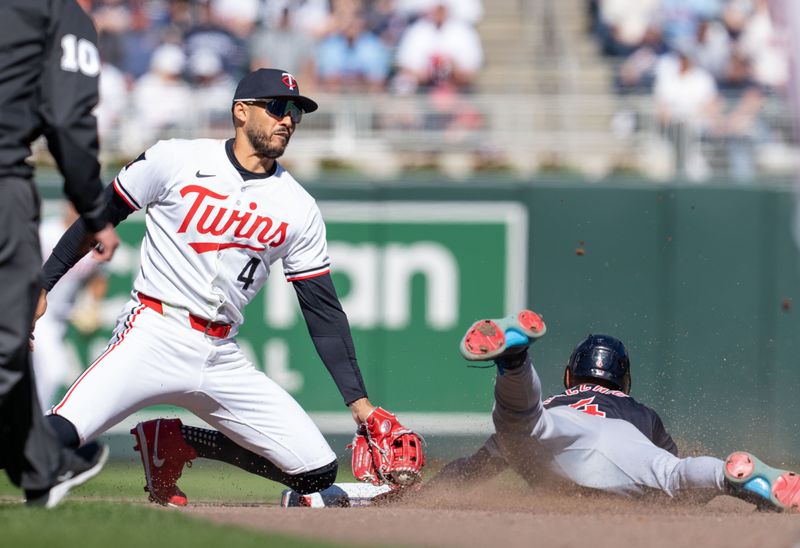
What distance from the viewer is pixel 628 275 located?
1032cm

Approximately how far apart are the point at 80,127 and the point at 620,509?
3.30 metres

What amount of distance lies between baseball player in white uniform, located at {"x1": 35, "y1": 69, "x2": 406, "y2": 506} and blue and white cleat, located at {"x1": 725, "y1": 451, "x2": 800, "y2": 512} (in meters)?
1.76

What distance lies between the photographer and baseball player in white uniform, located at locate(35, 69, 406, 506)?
A: 6.09 m

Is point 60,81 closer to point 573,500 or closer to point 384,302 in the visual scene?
point 573,500

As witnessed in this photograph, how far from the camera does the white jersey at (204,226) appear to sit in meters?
6.16

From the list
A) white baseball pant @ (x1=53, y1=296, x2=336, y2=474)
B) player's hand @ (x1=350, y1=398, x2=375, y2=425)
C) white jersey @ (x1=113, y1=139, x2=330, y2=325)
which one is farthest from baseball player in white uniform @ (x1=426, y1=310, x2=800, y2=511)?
white jersey @ (x1=113, y1=139, x2=330, y2=325)

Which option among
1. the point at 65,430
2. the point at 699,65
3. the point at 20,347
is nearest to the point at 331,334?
Result: the point at 65,430

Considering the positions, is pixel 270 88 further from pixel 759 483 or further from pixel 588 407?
pixel 759 483

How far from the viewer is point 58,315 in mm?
9805

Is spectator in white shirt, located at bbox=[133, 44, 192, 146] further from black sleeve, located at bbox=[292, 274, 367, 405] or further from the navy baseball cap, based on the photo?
black sleeve, located at bbox=[292, 274, 367, 405]

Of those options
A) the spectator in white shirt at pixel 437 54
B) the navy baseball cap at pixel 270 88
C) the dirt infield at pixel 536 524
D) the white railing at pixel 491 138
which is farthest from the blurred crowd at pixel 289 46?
the dirt infield at pixel 536 524

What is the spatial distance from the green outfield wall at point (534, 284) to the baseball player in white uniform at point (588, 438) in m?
2.97

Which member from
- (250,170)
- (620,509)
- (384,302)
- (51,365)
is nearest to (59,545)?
(250,170)

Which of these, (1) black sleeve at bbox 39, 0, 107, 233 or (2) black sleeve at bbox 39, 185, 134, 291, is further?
(2) black sleeve at bbox 39, 185, 134, 291
